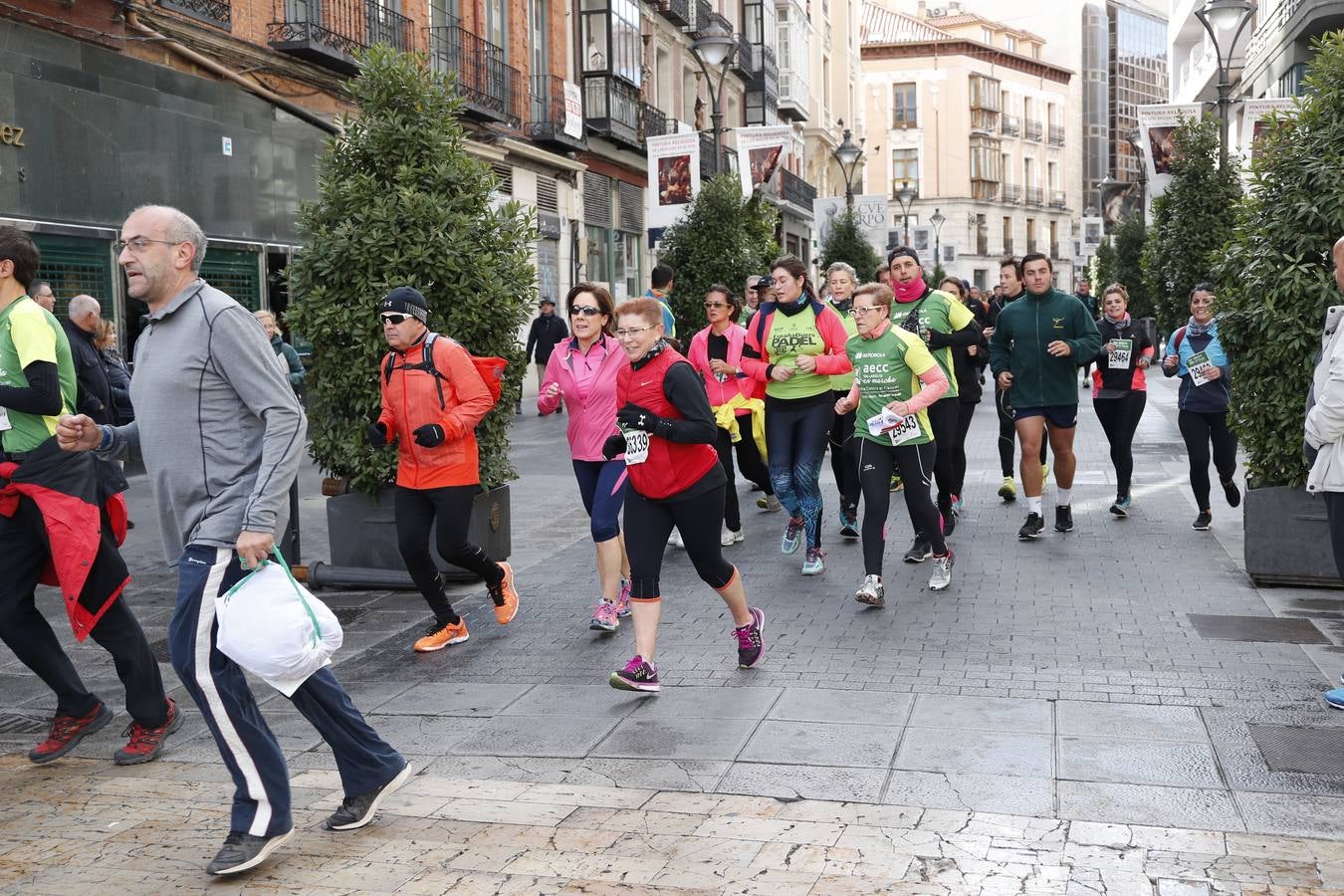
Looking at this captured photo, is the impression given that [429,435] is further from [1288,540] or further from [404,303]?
[1288,540]

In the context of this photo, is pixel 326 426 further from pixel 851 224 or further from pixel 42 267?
pixel 851 224

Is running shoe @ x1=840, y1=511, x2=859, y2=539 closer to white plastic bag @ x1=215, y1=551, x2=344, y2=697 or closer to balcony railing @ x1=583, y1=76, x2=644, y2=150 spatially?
white plastic bag @ x1=215, y1=551, x2=344, y2=697

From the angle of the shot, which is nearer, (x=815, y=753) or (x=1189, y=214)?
(x=815, y=753)

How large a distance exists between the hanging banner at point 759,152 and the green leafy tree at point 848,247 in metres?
13.6

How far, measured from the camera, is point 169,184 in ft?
52.8

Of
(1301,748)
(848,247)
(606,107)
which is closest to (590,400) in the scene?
(1301,748)

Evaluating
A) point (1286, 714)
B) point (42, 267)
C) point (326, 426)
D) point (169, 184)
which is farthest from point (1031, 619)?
point (169, 184)

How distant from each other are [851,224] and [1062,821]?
3324 centimetres

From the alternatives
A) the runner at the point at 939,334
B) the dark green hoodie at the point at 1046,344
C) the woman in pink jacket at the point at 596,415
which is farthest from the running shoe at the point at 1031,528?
the woman in pink jacket at the point at 596,415

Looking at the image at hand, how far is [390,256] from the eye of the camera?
8391 mm

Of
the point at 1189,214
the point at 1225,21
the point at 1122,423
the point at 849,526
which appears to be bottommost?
the point at 849,526

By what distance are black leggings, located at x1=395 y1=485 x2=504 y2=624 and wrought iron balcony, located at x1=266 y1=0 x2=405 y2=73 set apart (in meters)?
11.3

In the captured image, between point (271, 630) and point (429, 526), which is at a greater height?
point (271, 630)

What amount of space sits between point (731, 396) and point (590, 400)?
2.90 meters
